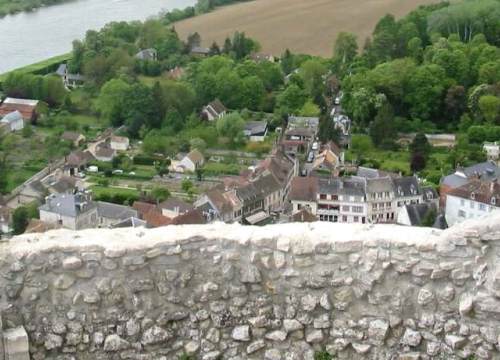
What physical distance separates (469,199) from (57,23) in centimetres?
3497

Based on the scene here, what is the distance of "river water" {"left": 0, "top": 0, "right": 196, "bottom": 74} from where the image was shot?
4650cm

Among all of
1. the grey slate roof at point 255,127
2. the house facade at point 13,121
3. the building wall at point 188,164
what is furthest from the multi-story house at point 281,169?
the house facade at point 13,121

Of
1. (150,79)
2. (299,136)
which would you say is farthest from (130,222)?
(150,79)

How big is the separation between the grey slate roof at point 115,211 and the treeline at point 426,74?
11.1 meters

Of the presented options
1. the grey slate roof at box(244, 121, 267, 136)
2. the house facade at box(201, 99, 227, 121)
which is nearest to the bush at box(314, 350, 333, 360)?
the grey slate roof at box(244, 121, 267, 136)

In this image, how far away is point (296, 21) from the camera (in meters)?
50.2

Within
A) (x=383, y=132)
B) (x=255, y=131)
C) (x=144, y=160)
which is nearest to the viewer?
(x=144, y=160)

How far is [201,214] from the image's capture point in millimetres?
23359

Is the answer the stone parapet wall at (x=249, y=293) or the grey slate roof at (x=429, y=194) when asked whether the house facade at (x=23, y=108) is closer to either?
the grey slate roof at (x=429, y=194)

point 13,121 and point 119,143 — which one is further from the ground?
point 13,121

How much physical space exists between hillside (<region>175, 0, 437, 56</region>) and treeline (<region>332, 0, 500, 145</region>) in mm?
4178

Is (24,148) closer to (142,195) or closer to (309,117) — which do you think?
(142,195)

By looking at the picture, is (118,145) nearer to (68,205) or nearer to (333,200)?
(68,205)

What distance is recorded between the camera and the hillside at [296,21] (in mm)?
46594
